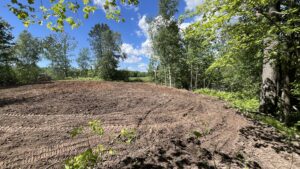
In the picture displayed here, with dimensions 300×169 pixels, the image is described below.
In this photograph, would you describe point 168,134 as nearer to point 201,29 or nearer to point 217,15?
point 201,29

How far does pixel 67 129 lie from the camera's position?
4.06 m

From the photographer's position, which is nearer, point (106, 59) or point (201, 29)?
point (201, 29)

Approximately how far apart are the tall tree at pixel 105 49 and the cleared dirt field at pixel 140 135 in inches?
768

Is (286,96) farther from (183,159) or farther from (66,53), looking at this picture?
(66,53)

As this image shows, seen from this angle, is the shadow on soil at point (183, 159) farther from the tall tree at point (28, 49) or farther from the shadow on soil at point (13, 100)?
the tall tree at point (28, 49)

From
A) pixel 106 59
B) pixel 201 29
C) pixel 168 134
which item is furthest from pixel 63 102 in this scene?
pixel 106 59

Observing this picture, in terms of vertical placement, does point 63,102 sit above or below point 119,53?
below

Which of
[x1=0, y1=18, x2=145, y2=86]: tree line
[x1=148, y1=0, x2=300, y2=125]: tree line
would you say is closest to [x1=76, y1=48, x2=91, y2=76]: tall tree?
[x1=0, y1=18, x2=145, y2=86]: tree line

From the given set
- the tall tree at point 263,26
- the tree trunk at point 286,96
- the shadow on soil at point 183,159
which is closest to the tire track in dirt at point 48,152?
the shadow on soil at point 183,159

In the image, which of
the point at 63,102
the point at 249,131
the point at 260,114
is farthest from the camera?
the point at 260,114

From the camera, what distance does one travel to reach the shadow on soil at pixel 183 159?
3273 millimetres

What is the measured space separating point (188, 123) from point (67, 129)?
290cm

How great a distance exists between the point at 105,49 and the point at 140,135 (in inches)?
977

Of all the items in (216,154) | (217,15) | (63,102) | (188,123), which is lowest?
(216,154)
